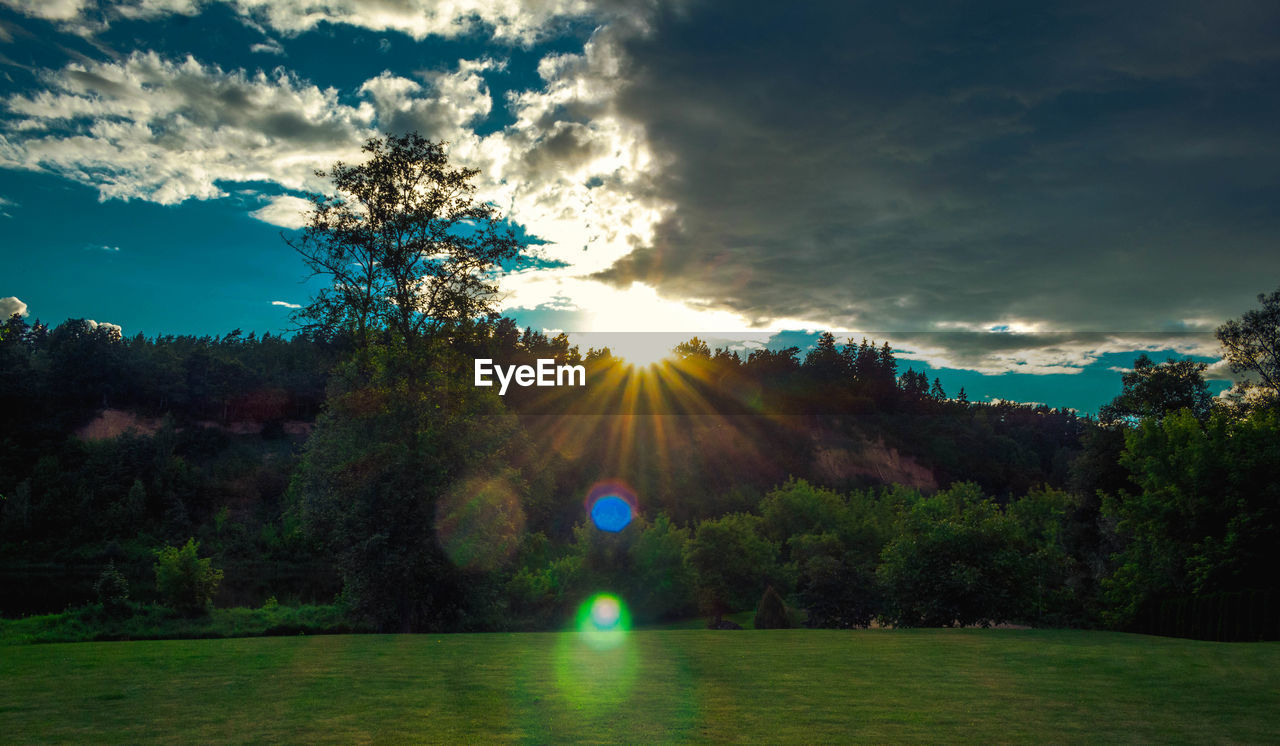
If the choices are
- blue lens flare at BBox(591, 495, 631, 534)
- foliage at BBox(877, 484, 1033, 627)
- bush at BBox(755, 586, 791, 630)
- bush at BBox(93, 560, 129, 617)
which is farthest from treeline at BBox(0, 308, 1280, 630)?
bush at BBox(93, 560, 129, 617)

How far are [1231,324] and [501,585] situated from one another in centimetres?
4970

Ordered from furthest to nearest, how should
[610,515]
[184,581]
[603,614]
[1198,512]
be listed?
1. [610,515]
2. [603,614]
3. [184,581]
4. [1198,512]

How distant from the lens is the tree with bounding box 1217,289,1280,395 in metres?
47.9

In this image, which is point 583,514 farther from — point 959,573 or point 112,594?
point 959,573

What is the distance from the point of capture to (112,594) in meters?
37.1

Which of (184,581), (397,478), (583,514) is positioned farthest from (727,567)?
(184,581)

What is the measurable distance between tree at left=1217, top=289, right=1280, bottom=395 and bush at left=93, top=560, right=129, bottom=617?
66.4 metres

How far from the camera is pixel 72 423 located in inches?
3979

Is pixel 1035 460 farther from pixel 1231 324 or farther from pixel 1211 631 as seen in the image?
pixel 1211 631

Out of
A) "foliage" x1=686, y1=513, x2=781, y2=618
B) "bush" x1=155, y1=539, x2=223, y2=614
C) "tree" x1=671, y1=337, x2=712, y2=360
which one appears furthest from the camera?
"tree" x1=671, y1=337, x2=712, y2=360

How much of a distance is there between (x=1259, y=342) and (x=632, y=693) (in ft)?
183

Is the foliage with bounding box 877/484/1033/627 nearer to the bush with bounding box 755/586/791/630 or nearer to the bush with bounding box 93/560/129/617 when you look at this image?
the bush with bounding box 755/586/791/630

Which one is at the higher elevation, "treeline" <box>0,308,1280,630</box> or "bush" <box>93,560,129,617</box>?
"treeline" <box>0,308,1280,630</box>

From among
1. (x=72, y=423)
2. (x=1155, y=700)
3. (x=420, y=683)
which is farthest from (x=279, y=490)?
(x=1155, y=700)
